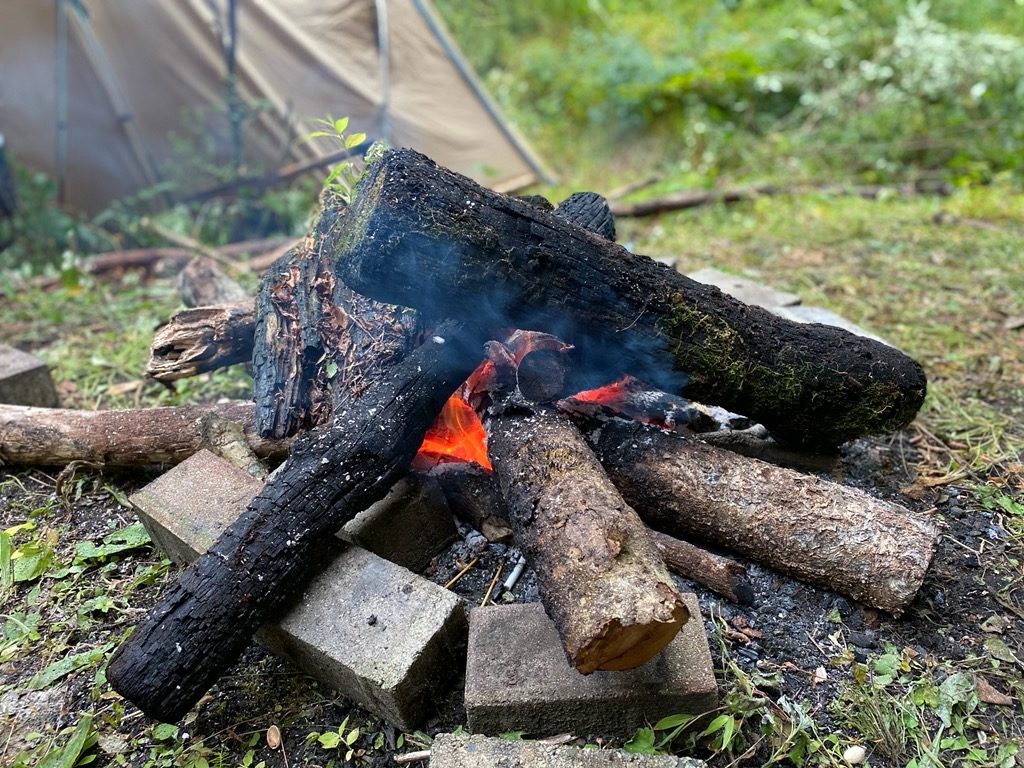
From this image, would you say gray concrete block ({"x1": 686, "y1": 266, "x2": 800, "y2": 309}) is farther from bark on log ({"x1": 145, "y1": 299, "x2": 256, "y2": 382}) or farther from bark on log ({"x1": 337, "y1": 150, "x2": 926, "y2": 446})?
bark on log ({"x1": 145, "y1": 299, "x2": 256, "y2": 382})

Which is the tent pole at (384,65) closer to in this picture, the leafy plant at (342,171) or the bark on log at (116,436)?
the leafy plant at (342,171)

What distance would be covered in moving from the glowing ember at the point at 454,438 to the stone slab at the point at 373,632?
49 centimetres

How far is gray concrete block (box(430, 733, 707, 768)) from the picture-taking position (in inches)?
67.5

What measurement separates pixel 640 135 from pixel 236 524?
747 cm

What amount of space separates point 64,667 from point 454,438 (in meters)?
1.40

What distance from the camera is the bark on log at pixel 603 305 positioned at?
210 cm

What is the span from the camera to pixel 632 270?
7.54 feet

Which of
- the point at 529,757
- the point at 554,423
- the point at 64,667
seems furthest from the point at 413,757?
the point at 64,667

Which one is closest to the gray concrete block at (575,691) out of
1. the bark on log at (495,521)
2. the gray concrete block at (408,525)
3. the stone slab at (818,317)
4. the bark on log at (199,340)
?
the bark on log at (495,521)

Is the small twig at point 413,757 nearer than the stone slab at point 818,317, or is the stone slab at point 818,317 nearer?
the small twig at point 413,757

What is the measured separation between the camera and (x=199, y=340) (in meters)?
3.04

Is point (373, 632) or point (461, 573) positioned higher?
point (373, 632)

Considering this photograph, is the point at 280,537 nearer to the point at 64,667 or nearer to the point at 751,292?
the point at 64,667

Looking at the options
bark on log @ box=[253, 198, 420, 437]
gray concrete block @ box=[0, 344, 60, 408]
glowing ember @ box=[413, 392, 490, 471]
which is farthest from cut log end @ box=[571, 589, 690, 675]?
gray concrete block @ box=[0, 344, 60, 408]
